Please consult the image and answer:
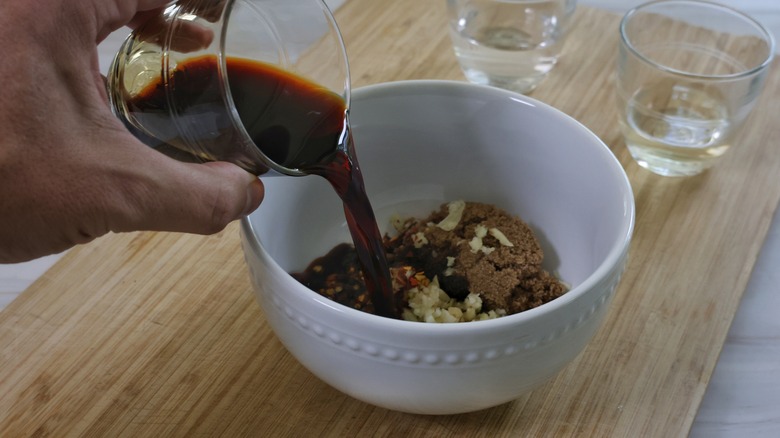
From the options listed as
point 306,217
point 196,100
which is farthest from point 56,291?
point 196,100

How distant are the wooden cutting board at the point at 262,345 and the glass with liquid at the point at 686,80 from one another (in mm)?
38

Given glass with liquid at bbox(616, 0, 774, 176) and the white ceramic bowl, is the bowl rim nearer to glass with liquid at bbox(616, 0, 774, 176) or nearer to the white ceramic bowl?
the white ceramic bowl

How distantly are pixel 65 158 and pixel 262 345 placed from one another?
0.37 meters

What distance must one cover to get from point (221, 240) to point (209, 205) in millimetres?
381

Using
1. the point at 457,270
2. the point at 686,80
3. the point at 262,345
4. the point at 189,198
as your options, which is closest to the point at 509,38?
the point at 686,80

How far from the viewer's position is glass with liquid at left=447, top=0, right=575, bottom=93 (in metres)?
1.36

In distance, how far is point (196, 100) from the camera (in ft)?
2.46

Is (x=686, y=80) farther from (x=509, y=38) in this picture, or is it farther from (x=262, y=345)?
(x=262, y=345)

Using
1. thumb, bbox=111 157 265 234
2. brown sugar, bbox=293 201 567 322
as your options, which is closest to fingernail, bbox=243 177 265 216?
thumb, bbox=111 157 265 234

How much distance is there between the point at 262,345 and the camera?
99 cm

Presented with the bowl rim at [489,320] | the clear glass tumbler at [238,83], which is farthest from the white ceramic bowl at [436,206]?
the clear glass tumbler at [238,83]

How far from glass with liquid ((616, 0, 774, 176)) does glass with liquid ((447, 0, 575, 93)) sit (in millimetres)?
123

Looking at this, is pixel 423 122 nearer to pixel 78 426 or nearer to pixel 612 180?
pixel 612 180

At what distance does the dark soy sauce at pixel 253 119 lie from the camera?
754 mm
